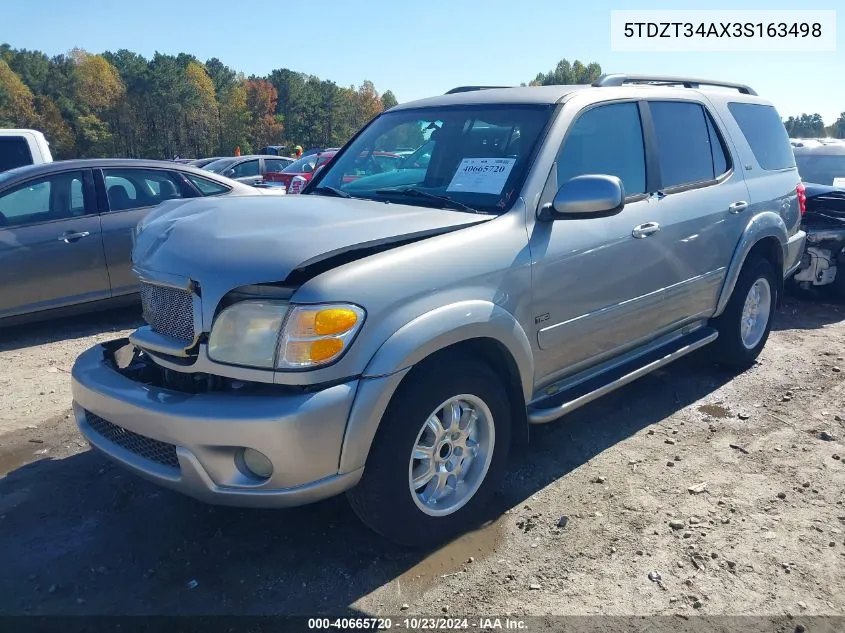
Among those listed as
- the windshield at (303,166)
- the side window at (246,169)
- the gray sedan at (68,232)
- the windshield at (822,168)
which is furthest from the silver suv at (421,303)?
the side window at (246,169)

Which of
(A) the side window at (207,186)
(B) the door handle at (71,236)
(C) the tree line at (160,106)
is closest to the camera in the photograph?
(B) the door handle at (71,236)

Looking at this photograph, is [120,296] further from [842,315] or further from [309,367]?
[842,315]

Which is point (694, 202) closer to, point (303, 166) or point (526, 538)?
point (526, 538)

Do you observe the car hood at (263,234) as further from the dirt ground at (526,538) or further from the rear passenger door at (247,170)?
the rear passenger door at (247,170)

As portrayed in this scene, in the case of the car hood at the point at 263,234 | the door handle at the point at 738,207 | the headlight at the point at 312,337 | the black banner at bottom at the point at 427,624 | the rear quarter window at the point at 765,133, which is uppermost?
the rear quarter window at the point at 765,133

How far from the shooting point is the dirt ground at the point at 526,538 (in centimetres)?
277

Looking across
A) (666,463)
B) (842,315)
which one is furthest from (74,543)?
(842,315)

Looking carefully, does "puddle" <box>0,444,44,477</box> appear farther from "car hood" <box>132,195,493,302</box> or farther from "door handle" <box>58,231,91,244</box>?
"door handle" <box>58,231,91,244</box>

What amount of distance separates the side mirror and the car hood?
1.25 feet

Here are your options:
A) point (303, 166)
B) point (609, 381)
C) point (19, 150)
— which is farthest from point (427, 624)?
point (303, 166)

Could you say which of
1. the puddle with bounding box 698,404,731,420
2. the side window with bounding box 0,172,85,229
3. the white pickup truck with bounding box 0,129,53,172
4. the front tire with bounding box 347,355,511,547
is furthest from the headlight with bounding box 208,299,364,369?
the white pickup truck with bounding box 0,129,53,172

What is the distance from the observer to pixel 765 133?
5.36 meters

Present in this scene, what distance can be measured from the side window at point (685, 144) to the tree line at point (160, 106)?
69621mm

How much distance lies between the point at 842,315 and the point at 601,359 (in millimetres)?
4896
